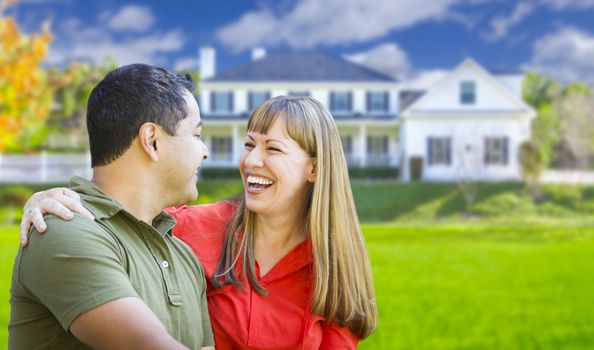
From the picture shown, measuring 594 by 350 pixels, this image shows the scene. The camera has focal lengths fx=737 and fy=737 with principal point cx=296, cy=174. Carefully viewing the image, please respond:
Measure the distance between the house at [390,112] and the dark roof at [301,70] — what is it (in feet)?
0.16

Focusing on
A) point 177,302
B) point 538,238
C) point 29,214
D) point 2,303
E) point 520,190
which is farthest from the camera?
point 520,190

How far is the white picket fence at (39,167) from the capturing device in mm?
32219

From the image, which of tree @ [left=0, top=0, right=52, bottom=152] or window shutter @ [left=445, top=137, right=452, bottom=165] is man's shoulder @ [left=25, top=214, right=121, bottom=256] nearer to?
tree @ [left=0, top=0, right=52, bottom=152]

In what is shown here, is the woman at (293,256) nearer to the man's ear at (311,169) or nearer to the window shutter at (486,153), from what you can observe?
the man's ear at (311,169)

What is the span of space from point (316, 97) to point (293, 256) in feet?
105

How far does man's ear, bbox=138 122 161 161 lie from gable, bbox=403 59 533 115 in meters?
29.8

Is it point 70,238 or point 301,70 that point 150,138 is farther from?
point 301,70

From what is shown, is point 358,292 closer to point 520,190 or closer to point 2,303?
point 2,303

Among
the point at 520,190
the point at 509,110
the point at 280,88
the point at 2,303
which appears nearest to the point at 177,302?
the point at 2,303

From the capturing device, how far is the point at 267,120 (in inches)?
118

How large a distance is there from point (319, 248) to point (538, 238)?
18.2 meters

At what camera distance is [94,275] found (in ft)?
6.39

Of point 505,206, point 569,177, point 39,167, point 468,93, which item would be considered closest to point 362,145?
point 468,93

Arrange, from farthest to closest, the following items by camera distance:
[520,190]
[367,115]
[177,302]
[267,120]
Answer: [367,115] → [520,190] → [267,120] → [177,302]
